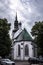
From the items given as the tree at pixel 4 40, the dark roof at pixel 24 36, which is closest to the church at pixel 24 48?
the dark roof at pixel 24 36

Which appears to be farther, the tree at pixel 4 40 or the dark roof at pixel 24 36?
the dark roof at pixel 24 36

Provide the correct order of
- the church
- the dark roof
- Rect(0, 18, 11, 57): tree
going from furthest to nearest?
the dark roof
the church
Rect(0, 18, 11, 57): tree

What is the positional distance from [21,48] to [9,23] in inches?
871

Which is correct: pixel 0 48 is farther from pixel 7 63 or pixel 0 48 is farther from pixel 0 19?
pixel 7 63

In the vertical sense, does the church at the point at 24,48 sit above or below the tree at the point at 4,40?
below

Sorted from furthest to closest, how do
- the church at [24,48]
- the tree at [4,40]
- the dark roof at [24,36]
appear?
the dark roof at [24,36] → the church at [24,48] → the tree at [4,40]

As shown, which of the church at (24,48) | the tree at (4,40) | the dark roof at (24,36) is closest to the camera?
the tree at (4,40)

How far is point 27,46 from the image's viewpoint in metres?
85.1

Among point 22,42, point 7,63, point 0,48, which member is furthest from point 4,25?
point 22,42

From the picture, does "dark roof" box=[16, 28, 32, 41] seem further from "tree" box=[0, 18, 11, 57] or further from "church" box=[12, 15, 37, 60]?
"tree" box=[0, 18, 11, 57]

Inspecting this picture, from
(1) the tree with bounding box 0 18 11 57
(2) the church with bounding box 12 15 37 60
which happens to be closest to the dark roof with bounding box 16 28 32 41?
(2) the church with bounding box 12 15 37 60

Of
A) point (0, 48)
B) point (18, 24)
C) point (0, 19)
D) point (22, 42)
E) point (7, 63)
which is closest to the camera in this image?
point (7, 63)

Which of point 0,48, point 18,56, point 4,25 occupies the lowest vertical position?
point 18,56

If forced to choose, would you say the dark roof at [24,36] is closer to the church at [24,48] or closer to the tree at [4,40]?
the church at [24,48]
